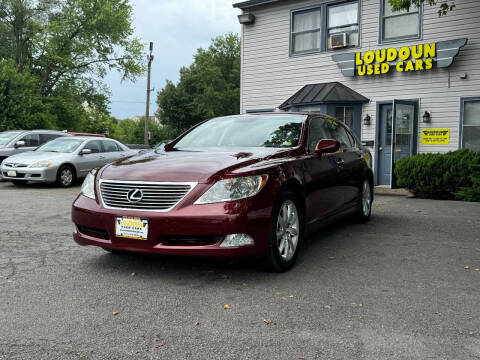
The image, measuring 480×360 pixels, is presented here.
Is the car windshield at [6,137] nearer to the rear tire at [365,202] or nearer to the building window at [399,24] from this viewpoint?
the building window at [399,24]

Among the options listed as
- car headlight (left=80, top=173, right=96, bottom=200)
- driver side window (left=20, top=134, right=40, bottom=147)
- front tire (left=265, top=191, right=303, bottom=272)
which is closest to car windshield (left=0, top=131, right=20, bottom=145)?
driver side window (left=20, top=134, right=40, bottom=147)

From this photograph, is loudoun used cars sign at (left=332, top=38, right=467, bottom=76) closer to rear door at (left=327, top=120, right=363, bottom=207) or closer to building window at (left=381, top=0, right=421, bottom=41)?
building window at (left=381, top=0, right=421, bottom=41)

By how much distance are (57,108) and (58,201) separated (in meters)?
25.9

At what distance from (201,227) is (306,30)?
12419 millimetres

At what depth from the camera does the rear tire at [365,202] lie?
731 centimetres

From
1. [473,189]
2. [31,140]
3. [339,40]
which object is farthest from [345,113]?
[31,140]

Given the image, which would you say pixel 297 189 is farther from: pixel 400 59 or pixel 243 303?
pixel 400 59

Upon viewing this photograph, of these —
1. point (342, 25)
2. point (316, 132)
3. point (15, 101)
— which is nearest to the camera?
point (316, 132)

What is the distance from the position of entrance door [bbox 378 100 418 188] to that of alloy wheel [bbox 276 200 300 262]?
8577 mm

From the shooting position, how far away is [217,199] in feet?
14.0

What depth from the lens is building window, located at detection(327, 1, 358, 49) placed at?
566 inches

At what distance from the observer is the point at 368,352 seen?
9.73 feet

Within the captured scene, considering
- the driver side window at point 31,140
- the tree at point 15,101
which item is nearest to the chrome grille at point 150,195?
the driver side window at point 31,140

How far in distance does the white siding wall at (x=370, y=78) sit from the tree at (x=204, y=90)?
3687 cm
